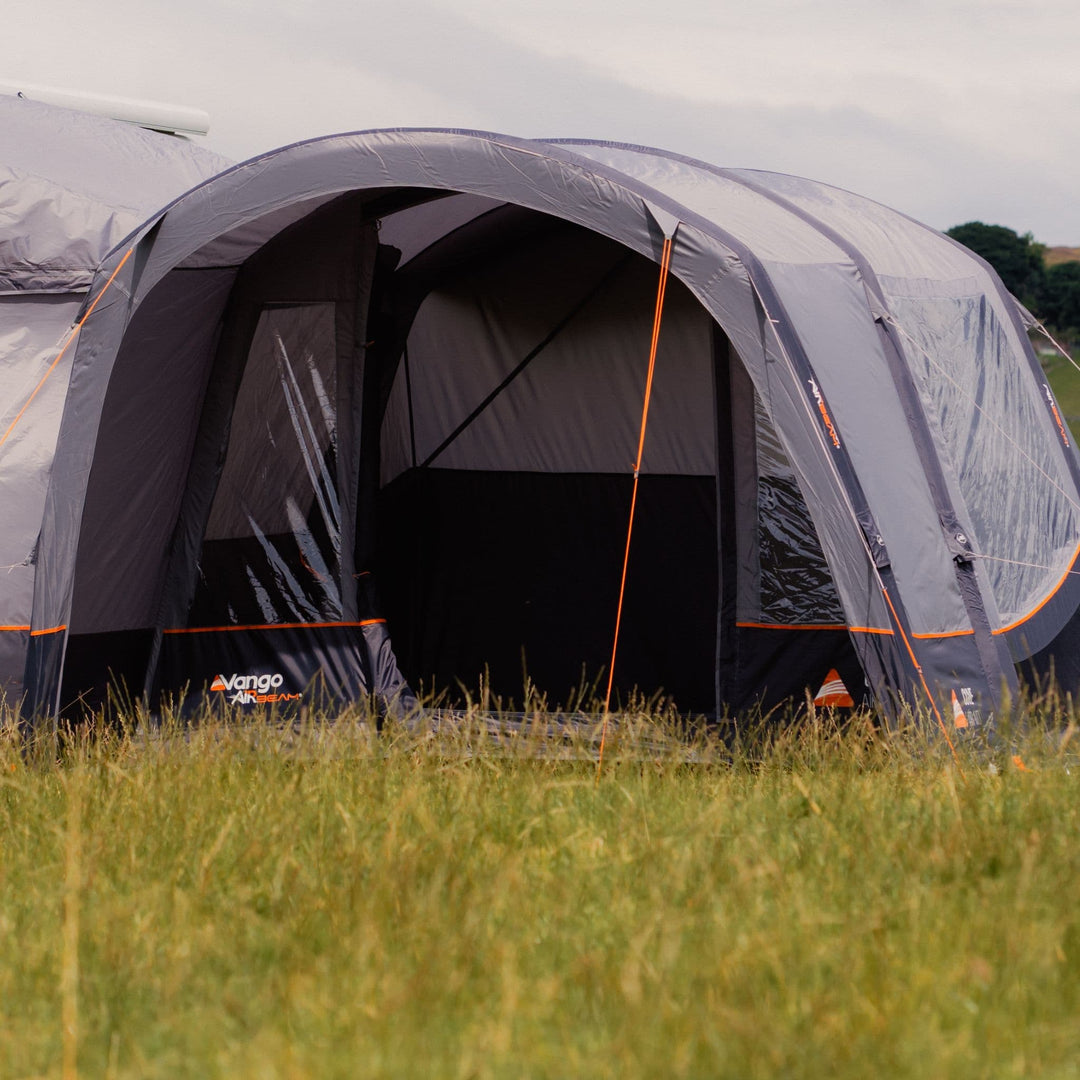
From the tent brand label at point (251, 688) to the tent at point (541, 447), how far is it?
1 cm

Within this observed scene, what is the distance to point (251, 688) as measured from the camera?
18.3ft

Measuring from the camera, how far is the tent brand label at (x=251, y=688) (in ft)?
18.2

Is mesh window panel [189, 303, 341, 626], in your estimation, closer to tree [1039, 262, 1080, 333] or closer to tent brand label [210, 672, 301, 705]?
tent brand label [210, 672, 301, 705]

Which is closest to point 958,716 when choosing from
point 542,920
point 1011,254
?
point 542,920

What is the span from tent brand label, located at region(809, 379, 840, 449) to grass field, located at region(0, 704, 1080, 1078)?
3.22 ft

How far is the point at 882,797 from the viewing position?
3.30 meters

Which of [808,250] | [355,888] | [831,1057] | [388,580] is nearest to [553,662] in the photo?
[388,580]

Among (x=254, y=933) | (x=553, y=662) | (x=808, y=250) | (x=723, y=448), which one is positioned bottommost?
(x=553, y=662)

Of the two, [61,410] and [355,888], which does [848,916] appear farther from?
[61,410]

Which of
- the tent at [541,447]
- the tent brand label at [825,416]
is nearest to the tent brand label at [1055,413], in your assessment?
the tent at [541,447]

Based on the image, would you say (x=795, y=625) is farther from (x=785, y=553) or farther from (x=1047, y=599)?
(x=1047, y=599)

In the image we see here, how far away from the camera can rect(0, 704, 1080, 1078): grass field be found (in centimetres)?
196

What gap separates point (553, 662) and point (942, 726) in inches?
100

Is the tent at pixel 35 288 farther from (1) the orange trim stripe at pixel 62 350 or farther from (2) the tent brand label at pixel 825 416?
(2) the tent brand label at pixel 825 416
